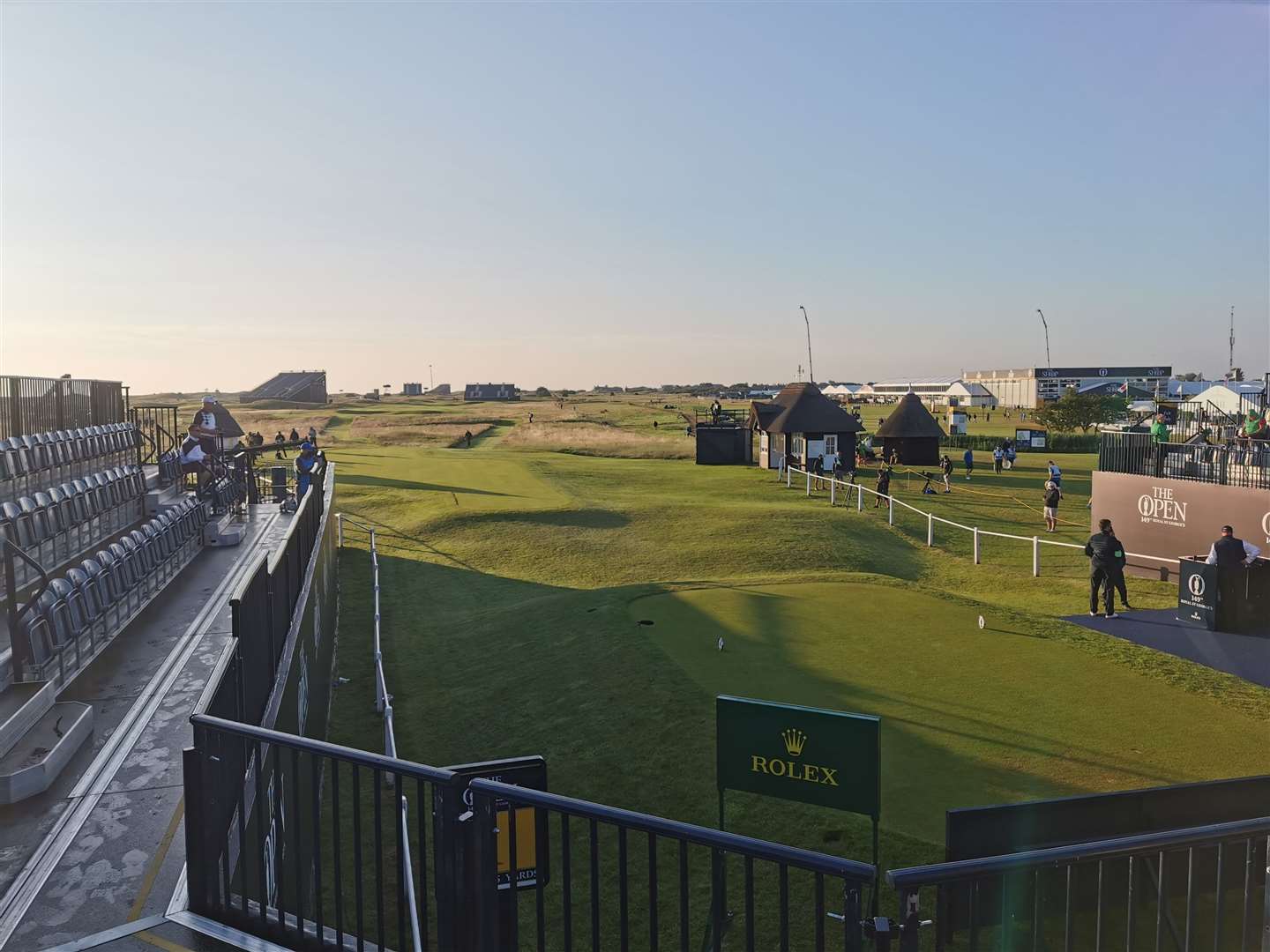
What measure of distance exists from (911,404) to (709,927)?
45827 mm

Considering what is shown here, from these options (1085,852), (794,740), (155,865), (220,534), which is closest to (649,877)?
(1085,852)

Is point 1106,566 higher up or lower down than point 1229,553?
lower down

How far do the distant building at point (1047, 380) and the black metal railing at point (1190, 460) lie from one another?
135 metres

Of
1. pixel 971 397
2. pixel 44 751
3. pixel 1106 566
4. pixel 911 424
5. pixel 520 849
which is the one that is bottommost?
pixel 1106 566

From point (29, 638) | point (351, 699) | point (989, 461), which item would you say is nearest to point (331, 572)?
point (351, 699)

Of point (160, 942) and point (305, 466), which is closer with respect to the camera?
point (160, 942)

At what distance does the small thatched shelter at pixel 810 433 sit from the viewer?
145 ft

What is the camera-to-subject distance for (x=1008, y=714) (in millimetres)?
9805

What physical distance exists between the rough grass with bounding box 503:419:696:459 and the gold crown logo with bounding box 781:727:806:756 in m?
48.0

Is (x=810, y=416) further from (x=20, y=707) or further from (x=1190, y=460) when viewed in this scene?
(x=20, y=707)

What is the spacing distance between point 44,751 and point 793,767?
519 centimetres

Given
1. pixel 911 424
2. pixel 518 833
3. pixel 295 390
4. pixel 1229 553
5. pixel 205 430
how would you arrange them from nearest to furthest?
pixel 518 833 < pixel 1229 553 < pixel 205 430 < pixel 911 424 < pixel 295 390

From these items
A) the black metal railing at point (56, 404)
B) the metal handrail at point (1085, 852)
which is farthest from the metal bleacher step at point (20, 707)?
the black metal railing at point (56, 404)

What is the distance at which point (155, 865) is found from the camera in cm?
534
